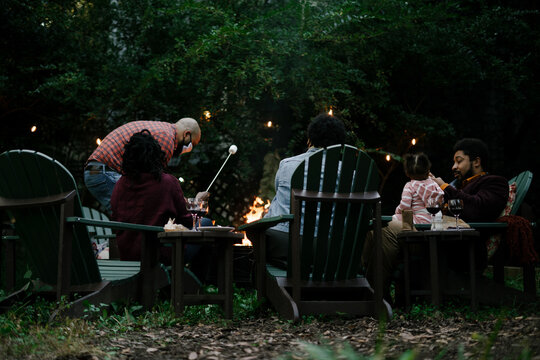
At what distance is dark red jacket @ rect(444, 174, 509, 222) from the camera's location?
4148 mm

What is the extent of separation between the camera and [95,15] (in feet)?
22.0

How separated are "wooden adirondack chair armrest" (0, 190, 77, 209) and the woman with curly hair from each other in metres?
0.69

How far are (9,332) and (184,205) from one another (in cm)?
145

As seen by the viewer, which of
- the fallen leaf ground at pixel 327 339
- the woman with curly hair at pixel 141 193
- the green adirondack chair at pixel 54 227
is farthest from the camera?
the woman with curly hair at pixel 141 193

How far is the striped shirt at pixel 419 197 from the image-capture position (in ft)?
14.0

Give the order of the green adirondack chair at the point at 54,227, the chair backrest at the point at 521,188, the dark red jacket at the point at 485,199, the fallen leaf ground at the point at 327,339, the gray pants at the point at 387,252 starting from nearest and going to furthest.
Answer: the fallen leaf ground at the point at 327,339, the green adirondack chair at the point at 54,227, the gray pants at the point at 387,252, the dark red jacket at the point at 485,199, the chair backrest at the point at 521,188

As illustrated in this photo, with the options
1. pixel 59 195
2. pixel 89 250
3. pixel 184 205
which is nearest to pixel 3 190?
pixel 59 195

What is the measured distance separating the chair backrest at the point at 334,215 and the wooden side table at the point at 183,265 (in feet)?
1.17

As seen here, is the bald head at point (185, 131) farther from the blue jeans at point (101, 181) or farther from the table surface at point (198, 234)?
the table surface at point (198, 234)

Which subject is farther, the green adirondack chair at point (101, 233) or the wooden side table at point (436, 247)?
the green adirondack chair at point (101, 233)

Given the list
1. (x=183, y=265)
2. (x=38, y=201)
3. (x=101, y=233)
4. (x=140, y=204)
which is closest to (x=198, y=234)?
(x=183, y=265)

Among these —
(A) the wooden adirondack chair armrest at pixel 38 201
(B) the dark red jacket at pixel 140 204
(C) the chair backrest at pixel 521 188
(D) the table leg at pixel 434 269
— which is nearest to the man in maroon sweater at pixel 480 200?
(C) the chair backrest at pixel 521 188

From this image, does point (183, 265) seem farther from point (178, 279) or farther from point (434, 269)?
point (434, 269)

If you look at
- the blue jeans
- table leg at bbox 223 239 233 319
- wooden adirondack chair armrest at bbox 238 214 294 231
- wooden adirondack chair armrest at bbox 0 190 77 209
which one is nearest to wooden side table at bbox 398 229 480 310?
wooden adirondack chair armrest at bbox 238 214 294 231
